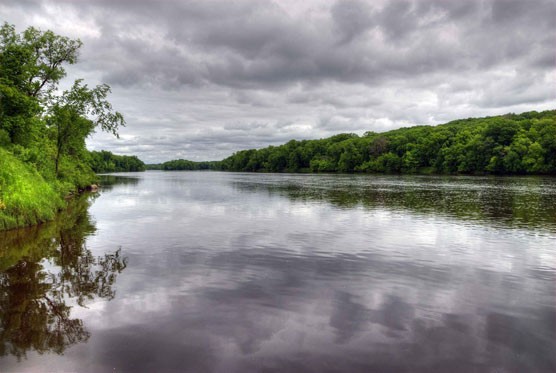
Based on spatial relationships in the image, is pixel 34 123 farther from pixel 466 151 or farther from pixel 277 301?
pixel 466 151

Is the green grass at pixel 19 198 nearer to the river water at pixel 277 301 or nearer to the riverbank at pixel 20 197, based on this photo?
the riverbank at pixel 20 197

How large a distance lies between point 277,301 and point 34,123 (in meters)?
34.0

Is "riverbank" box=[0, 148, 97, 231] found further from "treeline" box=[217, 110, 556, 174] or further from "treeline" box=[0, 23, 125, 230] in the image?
"treeline" box=[217, 110, 556, 174]

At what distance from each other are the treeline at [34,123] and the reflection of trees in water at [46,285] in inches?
115

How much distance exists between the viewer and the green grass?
1868 centimetres

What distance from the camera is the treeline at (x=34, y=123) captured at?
20250 millimetres

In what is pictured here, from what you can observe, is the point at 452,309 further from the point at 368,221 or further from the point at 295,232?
the point at 368,221

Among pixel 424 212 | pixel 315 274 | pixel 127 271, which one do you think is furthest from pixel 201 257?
pixel 424 212

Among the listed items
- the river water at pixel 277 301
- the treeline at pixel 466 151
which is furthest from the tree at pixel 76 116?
the treeline at pixel 466 151

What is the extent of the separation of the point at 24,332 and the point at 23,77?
31.8 meters

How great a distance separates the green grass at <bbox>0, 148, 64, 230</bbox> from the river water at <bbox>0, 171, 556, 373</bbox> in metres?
1.38

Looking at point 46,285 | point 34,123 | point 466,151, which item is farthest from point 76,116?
point 466,151

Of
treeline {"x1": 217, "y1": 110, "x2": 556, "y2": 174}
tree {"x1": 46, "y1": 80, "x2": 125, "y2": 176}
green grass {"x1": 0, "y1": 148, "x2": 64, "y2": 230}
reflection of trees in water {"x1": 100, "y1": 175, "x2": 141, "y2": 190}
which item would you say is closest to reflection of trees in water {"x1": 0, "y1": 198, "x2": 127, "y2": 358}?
green grass {"x1": 0, "y1": 148, "x2": 64, "y2": 230}

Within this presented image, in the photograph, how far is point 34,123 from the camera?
105 ft
